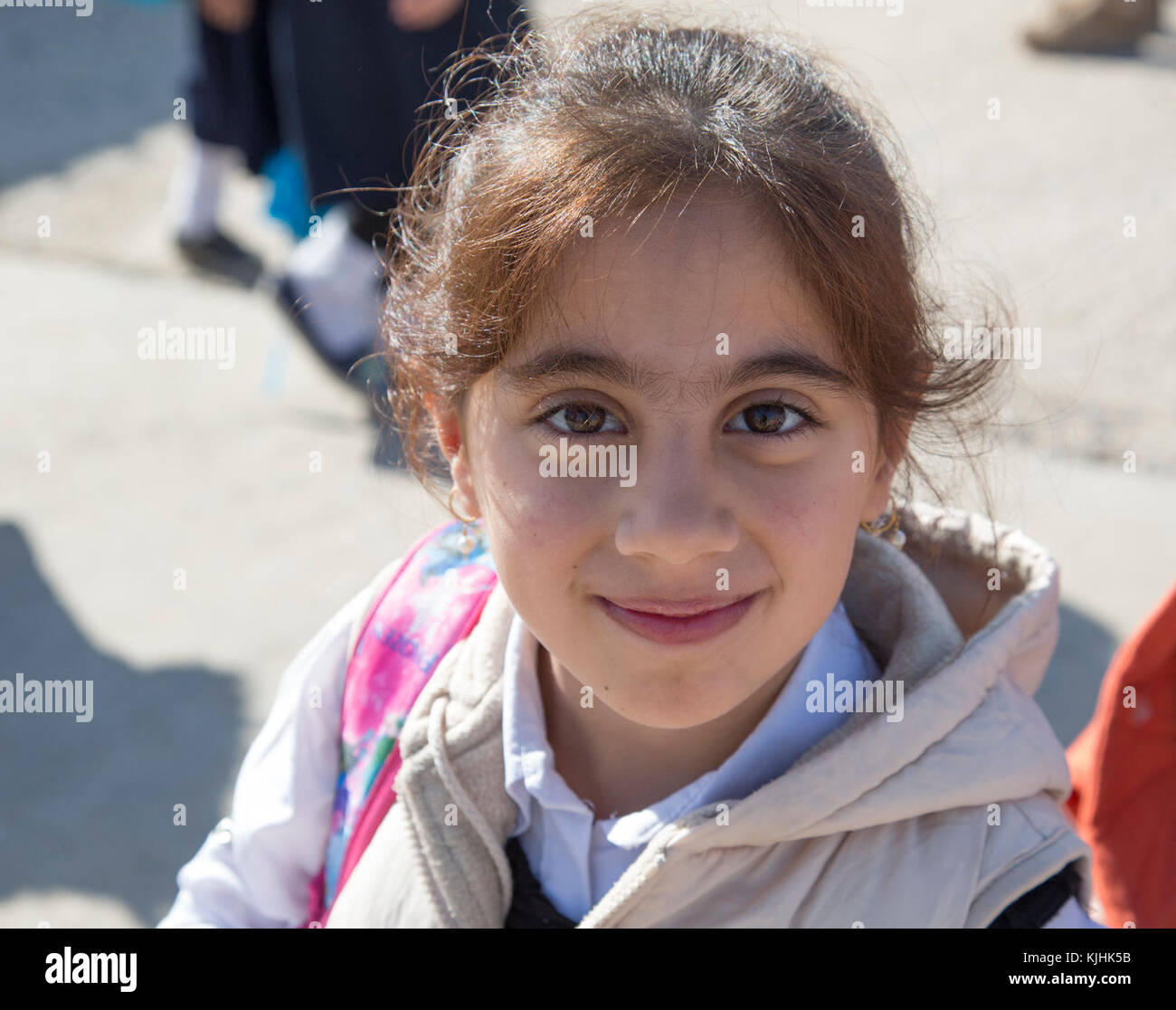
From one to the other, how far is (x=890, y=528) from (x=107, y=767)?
1807 mm

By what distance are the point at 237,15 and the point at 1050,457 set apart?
8.53 feet

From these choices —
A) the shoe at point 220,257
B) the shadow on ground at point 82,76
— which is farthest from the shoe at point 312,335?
the shadow on ground at point 82,76

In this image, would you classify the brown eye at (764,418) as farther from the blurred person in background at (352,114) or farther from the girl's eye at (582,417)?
the blurred person in background at (352,114)

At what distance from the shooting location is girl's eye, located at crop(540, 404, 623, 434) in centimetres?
120

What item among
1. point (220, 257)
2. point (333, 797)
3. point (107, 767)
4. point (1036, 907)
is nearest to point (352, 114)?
point (220, 257)

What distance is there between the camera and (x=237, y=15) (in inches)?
147

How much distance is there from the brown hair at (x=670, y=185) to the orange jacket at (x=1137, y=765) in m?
0.53

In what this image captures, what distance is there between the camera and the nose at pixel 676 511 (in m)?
1.11

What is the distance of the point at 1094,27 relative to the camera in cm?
598

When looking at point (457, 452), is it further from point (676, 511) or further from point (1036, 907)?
point (1036, 907)

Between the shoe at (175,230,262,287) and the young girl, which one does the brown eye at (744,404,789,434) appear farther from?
the shoe at (175,230,262,287)

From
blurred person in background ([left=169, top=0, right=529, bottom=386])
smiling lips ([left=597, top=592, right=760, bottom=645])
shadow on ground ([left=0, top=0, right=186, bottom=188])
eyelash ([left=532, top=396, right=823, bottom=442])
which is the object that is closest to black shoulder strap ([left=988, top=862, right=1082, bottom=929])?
smiling lips ([left=597, top=592, right=760, bottom=645])
